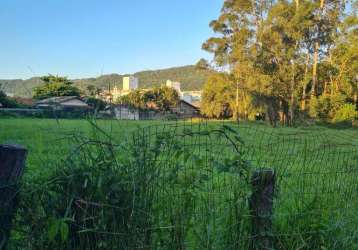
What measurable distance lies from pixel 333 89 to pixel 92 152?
113 ft

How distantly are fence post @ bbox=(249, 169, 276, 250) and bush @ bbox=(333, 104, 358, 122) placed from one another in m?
30.9

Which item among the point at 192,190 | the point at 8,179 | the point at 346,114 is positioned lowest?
the point at 346,114

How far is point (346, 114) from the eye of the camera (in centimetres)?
3086

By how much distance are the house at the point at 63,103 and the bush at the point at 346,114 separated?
31.2 meters

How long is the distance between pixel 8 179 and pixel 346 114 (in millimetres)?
32308

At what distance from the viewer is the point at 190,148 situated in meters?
2.15

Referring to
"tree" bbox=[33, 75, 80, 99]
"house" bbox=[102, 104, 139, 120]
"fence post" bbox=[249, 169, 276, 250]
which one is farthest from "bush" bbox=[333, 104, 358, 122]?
"tree" bbox=[33, 75, 80, 99]

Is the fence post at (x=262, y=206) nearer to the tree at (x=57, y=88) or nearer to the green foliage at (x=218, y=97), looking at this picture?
the tree at (x=57, y=88)

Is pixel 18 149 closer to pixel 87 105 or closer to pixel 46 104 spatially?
pixel 46 104

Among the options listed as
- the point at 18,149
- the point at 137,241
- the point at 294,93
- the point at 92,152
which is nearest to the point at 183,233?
the point at 137,241

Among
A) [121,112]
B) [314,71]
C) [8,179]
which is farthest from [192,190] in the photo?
[314,71]

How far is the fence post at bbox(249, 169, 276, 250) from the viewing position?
2256 millimetres

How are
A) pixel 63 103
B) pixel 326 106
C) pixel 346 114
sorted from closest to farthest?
1. pixel 63 103
2. pixel 346 114
3. pixel 326 106

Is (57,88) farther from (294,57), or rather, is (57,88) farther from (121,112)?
(294,57)
